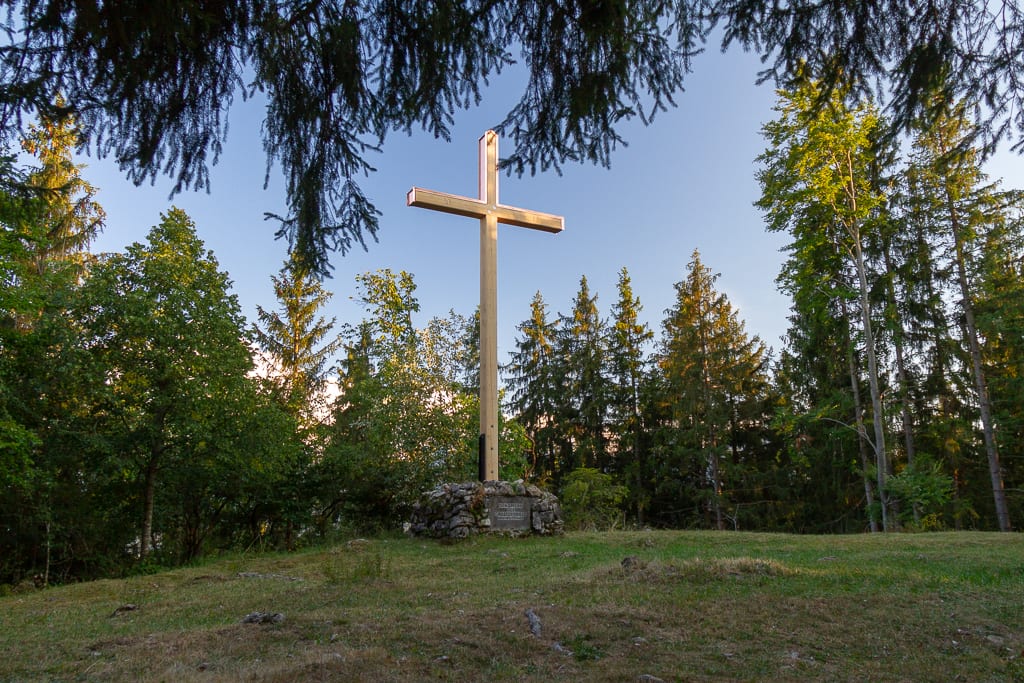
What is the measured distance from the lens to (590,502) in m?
19.3

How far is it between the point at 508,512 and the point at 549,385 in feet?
51.4

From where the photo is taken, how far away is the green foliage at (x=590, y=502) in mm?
14844

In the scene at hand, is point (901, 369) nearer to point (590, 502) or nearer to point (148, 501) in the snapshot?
point (590, 502)

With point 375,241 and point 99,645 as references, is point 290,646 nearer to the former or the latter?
point 99,645

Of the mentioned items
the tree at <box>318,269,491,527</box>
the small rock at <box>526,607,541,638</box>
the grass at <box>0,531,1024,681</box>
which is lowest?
the grass at <box>0,531,1024,681</box>

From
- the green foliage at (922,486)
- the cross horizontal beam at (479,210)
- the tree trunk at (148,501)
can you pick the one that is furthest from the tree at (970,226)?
the tree trunk at (148,501)

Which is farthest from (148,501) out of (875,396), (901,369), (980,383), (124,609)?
(980,383)

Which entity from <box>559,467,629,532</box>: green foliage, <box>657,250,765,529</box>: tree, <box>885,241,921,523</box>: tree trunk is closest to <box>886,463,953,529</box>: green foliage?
<box>885,241,921,523</box>: tree trunk

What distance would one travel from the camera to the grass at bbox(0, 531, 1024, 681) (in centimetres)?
362

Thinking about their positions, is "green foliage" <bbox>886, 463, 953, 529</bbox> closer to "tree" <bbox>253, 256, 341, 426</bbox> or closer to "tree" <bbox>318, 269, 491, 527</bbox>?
"tree" <bbox>318, 269, 491, 527</bbox>

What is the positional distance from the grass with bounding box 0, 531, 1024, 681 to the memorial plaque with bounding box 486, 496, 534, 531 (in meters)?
3.31

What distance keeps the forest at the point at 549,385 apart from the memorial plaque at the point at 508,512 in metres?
3.00

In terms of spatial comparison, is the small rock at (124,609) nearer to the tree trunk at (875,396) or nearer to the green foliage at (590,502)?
the green foliage at (590,502)

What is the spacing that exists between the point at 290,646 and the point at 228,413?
8304 millimetres
